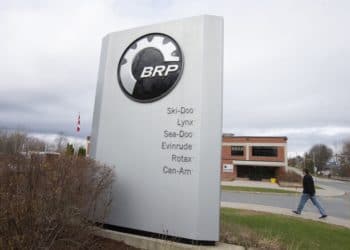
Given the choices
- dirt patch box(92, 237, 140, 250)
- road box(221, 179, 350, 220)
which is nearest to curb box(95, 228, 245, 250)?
dirt patch box(92, 237, 140, 250)

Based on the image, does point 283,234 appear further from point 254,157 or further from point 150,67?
point 254,157

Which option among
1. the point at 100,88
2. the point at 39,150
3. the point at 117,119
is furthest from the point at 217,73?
the point at 39,150

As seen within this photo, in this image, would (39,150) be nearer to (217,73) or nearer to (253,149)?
(217,73)

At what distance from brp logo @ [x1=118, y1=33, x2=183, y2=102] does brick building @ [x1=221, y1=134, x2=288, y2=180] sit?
40710 mm

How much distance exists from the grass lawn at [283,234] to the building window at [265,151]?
38.1 m

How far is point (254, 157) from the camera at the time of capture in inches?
1848

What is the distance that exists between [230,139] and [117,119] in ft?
145

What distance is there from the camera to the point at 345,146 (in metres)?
79.1

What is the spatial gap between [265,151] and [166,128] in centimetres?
4380

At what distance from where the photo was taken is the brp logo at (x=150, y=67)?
19.3 ft

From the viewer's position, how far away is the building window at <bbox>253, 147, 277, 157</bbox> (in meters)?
46.0

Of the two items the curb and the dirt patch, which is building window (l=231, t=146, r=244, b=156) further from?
the dirt patch

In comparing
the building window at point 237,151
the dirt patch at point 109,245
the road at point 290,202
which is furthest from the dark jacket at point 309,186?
the building window at point 237,151

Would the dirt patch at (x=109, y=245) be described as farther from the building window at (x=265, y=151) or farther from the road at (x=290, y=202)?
the building window at (x=265, y=151)
